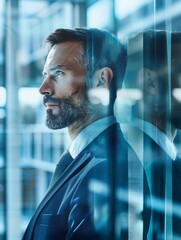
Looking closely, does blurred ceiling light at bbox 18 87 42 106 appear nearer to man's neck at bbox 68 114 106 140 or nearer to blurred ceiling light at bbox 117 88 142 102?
Answer: man's neck at bbox 68 114 106 140

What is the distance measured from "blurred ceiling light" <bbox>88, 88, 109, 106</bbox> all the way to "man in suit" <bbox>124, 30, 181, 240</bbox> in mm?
115

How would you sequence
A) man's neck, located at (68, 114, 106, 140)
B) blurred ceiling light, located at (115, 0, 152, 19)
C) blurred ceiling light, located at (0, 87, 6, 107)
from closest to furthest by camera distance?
blurred ceiling light, located at (0, 87, 6, 107) → man's neck, located at (68, 114, 106, 140) → blurred ceiling light, located at (115, 0, 152, 19)

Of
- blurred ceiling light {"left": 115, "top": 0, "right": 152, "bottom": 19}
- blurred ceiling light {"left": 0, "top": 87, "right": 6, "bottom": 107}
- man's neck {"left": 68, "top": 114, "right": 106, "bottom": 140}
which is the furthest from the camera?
blurred ceiling light {"left": 115, "top": 0, "right": 152, "bottom": 19}

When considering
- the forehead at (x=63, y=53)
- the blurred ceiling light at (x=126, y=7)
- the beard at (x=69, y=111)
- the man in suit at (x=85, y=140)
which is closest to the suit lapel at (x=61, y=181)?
the man in suit at (x=85, y=140)

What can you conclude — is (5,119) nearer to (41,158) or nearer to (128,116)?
(41,158)

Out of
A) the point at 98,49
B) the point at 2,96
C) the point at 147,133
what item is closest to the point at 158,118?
the point at 147,133

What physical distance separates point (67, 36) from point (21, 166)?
0.55m

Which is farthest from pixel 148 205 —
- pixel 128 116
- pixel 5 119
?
pixel 5 119

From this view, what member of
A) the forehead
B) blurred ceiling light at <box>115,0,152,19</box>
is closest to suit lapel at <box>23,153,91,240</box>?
the forehead

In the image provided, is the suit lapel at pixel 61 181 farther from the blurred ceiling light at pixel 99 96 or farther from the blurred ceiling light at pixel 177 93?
the blurred ceiling light at pixel 177 93

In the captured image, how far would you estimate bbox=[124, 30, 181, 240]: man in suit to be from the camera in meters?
2.28

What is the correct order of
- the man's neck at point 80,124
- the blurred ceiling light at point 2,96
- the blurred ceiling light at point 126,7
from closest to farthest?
the blurred ceiling light at point 2,96 → the man's neck at point 80,124 → the blurred ceiling light at point 126,7

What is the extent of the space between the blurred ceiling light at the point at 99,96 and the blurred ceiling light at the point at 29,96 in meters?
0.22

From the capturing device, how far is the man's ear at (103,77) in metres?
2.18
